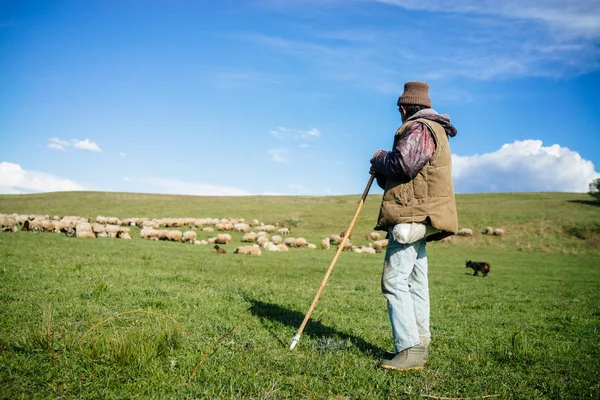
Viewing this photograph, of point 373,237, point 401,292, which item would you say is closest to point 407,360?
point 401,292

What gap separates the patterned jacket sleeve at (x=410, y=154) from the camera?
5105mm

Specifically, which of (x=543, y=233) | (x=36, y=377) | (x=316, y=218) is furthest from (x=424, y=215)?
(x=316, y=218)

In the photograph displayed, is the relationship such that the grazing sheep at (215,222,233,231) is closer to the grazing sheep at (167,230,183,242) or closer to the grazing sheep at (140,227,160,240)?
the grazing sheep at (167,230,183,242)

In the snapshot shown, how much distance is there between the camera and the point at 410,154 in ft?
16.7

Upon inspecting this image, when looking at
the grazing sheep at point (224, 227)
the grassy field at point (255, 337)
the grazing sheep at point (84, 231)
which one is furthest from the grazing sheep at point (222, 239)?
the grassy field at point (255, 337)

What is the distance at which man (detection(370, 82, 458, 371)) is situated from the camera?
5191 millimetres

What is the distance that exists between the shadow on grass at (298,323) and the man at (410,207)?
2.27ft

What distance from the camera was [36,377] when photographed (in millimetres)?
4254

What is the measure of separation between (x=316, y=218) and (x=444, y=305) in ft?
128

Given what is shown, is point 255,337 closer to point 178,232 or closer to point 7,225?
point 178,232

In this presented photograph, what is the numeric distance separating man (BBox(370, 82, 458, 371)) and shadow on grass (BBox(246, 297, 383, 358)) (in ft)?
2.27

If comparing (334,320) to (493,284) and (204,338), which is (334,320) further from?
(493,284)

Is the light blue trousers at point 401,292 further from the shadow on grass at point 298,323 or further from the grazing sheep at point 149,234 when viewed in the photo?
the grazing sheep at point 149,234

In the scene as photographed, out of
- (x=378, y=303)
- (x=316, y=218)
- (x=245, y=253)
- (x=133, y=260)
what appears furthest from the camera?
(x=316, y=218)
